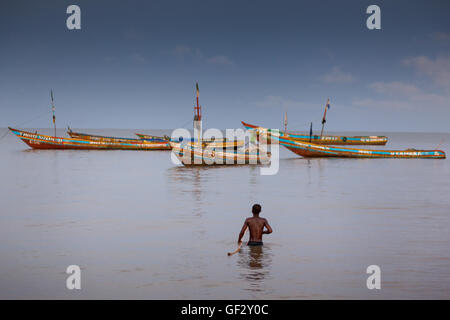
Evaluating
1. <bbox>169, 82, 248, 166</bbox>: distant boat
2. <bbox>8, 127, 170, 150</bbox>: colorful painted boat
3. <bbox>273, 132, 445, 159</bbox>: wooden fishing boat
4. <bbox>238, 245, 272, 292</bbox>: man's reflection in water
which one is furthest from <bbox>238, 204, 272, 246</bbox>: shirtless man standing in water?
<bbox>8, 127, 170, 150</bbox>: colorful painted boat

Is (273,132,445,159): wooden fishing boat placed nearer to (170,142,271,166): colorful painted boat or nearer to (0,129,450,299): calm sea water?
(170,142,271,166): colorful painted boat

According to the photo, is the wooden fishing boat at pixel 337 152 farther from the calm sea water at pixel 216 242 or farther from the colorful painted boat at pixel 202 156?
the calm sea water at pixel 216 242

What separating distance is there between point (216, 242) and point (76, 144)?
66439mm

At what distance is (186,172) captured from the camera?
39875 millimetres

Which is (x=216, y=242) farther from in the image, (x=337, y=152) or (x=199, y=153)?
(x=337, y=152)

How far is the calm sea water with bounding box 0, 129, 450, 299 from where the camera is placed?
9.96 metres

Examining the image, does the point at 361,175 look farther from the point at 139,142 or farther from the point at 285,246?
the point at 139,142

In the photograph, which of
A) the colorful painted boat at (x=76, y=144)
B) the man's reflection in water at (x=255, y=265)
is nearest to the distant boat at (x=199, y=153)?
the man's reflection in water at (x=255, y=265)

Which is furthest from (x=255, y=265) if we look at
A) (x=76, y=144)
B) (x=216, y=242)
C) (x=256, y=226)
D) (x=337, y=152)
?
(x=76, y=144)

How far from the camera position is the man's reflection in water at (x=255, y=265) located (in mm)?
10117

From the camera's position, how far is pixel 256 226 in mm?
12008

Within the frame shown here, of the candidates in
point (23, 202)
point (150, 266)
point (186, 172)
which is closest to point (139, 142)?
point (186, 172)

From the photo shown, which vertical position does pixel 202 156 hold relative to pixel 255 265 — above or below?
above
